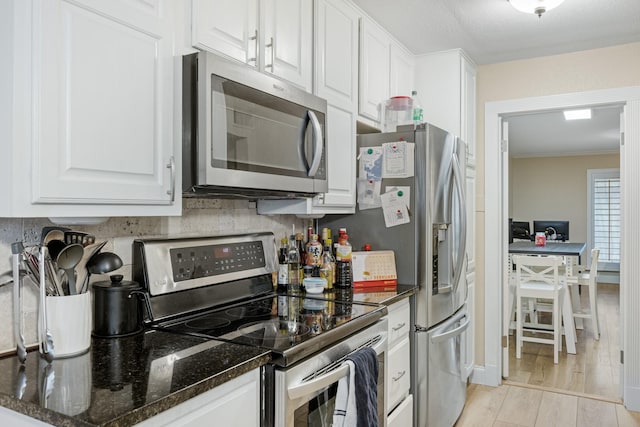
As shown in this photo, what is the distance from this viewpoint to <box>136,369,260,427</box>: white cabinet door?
3.30ft

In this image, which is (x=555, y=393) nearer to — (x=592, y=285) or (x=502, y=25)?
(x=592, y=285)

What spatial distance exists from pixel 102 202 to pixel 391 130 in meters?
1.91

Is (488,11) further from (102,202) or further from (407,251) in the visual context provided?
(102,202)

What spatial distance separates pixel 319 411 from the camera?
4.86ft

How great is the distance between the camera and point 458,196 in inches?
106

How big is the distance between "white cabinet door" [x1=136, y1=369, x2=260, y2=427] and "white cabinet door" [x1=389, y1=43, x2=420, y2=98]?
210 centimetres

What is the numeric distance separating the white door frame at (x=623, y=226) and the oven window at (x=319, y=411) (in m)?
2.26

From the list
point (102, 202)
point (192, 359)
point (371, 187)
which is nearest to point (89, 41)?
point (102, 202)

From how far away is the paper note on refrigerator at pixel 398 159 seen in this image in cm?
245

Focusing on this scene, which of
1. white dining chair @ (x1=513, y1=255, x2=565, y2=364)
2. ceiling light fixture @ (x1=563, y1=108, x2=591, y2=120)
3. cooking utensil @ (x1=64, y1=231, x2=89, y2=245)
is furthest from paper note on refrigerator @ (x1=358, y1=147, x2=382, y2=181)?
ceiling light fixture @ (x1=563, y1=108, x2=591, y2=120)

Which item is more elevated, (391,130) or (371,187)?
(391,130)

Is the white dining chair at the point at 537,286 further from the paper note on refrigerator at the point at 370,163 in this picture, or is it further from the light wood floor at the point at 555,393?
the paper note on refrigerator at the point at 370,163

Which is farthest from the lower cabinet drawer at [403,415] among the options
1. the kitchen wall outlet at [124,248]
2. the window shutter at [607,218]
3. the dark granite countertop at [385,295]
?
the window shutter at [607,218]

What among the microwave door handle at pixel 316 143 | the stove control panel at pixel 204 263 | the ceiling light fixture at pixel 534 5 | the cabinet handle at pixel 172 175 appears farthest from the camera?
the ceiling light fixture at pixel 534 5
